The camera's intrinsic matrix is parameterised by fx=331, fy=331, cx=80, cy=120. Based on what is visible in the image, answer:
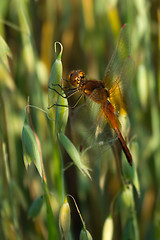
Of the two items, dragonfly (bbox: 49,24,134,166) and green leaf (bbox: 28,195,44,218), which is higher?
dragonfly (bbox: 49,24,134,166)

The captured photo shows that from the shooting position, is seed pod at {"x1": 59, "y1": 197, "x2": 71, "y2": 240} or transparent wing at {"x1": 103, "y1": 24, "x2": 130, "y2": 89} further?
transparent wing at {"x1": 103, "y1": 24, "x2": 130, "y2": 89}

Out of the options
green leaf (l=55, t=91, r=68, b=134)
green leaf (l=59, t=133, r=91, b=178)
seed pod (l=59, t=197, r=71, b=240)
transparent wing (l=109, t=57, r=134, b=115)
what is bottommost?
seed pod (l=59, t=197, r=71, b=240)

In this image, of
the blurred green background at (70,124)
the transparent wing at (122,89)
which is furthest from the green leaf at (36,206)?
the transparent wing at (122,89)

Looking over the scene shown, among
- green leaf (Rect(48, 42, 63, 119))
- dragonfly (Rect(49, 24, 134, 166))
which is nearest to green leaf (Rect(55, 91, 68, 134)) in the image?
green leaf (Rect(48, 42, 63, 119))

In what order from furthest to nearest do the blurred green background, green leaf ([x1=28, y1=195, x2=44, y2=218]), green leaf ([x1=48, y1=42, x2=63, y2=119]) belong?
the blurred green background
green leaf ([x1=28, y1=195, x2=44, y2=218])
green leaf ([x1=48, y1=42, x2=63, y2=119])

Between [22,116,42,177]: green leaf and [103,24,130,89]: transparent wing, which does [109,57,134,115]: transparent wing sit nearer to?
[103,24,130,89]: transparent wing

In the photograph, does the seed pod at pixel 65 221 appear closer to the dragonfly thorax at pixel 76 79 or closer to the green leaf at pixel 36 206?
the green leaf at pixel 36 206
